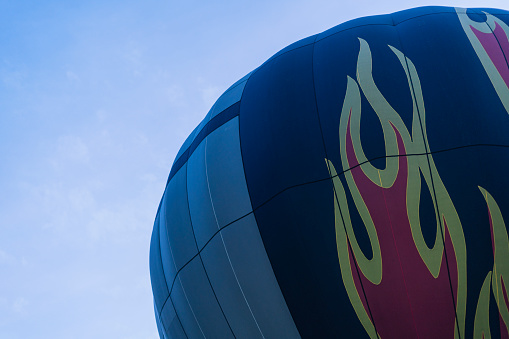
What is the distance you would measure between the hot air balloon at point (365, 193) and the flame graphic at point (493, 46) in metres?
0.02

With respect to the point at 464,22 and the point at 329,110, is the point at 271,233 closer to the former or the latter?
the point at 329,110

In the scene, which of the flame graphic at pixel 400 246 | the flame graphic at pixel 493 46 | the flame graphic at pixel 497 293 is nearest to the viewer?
the flame graphic at pixel 497 293

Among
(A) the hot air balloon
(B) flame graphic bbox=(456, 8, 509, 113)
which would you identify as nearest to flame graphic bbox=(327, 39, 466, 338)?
(A) the hot air balloon

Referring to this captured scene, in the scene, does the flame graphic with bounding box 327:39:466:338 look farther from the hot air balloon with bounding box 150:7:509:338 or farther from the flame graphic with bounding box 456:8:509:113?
the flame graphic with bounding box 456:8:509:113

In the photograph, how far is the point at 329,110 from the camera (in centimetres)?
527

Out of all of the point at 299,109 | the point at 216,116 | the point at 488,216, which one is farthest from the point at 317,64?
the point at 488,216

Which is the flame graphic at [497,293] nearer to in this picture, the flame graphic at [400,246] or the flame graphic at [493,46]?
the flame graphic at [400,246]

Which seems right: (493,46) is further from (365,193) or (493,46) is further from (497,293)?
(497,293)

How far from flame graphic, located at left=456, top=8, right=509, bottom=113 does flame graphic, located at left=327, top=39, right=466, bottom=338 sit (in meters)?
0.78

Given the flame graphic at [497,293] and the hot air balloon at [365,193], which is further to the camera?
the hot air balloon at [365,193]

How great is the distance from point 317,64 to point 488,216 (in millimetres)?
2312

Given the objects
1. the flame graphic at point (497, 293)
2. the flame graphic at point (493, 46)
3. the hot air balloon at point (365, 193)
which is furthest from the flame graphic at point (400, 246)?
the flame graphic at point (493, 46)

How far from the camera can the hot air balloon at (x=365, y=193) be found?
458 centimetres

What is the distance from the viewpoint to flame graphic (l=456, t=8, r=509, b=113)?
5.07 m
